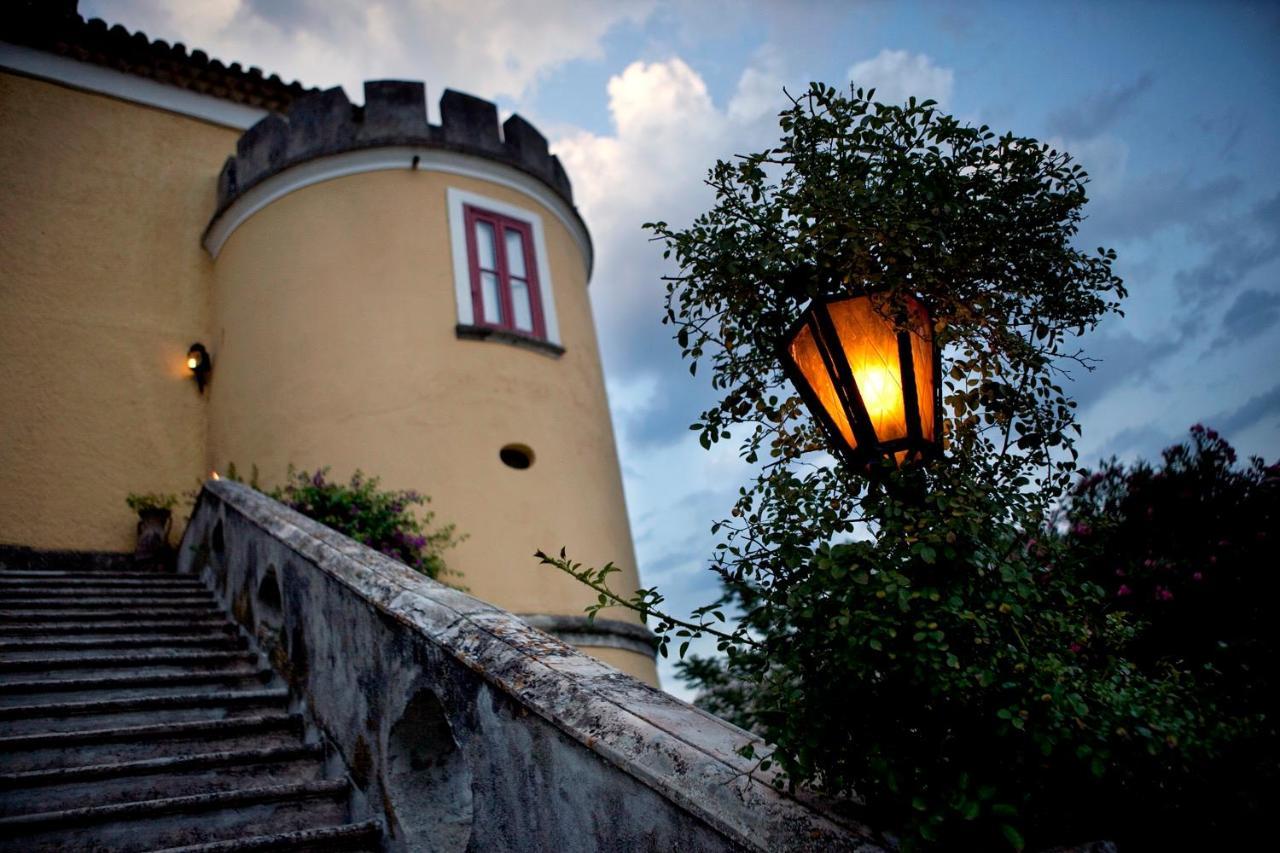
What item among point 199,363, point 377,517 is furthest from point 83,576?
point 199,363

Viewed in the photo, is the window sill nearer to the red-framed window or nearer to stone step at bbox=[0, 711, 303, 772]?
the red-framed window

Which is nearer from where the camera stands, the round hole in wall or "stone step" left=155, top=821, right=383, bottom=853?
"stone step" left=155, top=821, right=383, bottom=853

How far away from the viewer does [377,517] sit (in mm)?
7090

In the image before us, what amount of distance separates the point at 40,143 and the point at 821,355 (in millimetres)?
10812

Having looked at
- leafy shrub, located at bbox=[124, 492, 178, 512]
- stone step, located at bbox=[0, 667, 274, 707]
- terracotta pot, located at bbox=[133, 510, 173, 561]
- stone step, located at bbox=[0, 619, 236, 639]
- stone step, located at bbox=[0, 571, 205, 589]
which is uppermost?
leafy shrub, located at bbox=[124, 492, 178, 512]

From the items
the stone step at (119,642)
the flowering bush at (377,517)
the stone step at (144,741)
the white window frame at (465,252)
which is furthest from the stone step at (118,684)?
the white window frame at (465,252)

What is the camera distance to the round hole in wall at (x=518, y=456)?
8445mm

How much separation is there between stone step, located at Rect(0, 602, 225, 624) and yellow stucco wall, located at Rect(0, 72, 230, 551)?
3.17 metres

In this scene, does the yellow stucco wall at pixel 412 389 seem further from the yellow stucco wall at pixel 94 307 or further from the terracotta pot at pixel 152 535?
the terracotta pot at pixel 152 535

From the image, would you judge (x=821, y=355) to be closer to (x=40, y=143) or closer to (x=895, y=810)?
(x=895, y=810)

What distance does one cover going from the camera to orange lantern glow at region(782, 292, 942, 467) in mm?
2199

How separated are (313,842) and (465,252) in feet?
22.2

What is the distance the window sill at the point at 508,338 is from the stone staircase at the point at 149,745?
12.7ft

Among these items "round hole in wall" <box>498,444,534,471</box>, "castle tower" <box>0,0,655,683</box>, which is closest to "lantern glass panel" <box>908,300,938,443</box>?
"castle tower" <box>0,0,655,683</box>
